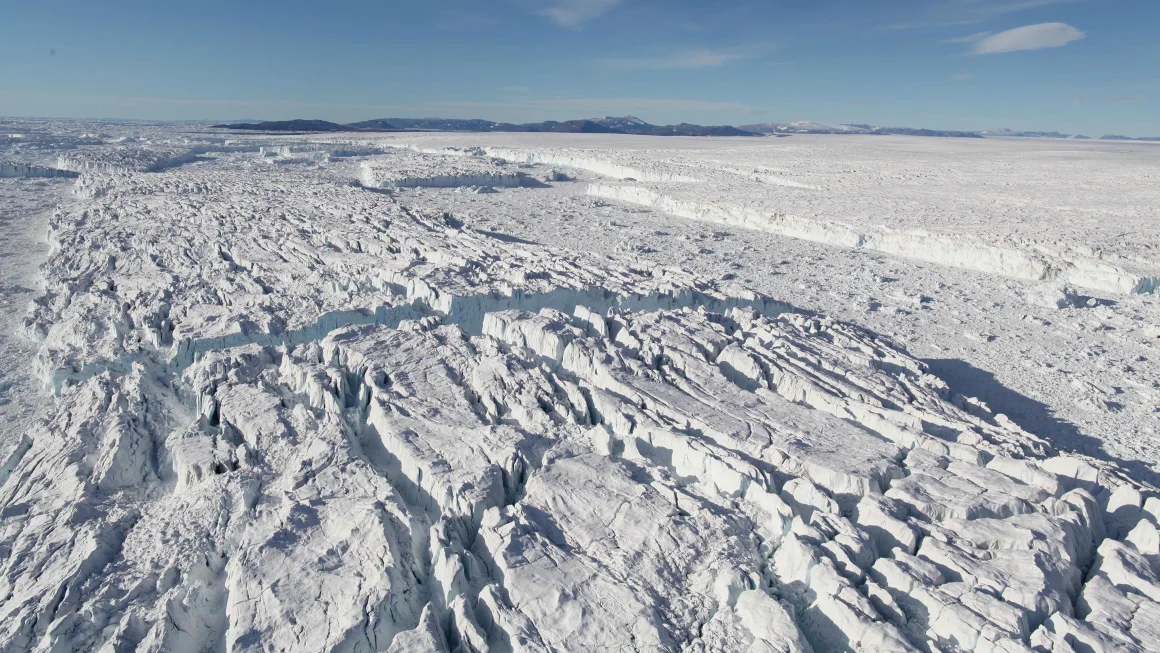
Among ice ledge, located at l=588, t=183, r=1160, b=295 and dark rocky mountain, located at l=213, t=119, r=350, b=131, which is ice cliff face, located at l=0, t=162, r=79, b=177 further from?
dark rocky mountain, located at l=213, t=119, r=350, b=131

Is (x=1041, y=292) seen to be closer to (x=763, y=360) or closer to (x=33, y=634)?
(x=763, y=360)

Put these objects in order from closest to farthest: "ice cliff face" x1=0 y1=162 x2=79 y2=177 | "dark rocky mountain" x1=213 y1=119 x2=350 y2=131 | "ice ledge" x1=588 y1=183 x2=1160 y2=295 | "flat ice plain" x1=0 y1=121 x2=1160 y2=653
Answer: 1. "flat ice plain" x1=0 y1=121 x2=1160 y2=653
2. "ice ledge" x1=588 y1=183 x2=1160 y2=295
3. "ice cliff face" x1=0 y1=162 x2=79 y2=177
4. "dark rocky mountain" x1=213 y1=119 x2=350 y2=131

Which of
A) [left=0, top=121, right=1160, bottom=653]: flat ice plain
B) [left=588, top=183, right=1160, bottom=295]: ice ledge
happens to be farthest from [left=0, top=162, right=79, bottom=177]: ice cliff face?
[left=588, top=183, right=1160, bottom=295]: ice ledge

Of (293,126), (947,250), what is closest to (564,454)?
(947,250)

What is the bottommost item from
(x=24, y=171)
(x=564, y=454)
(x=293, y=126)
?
(x=564, y=454)

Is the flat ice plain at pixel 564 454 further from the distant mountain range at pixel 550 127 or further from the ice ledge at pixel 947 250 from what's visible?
the distant mountain range at pixel 550 127

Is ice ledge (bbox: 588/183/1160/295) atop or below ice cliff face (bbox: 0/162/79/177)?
below

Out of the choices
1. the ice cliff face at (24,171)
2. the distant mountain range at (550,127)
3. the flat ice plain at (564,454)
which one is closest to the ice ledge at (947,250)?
the flat ice plain at (564,454)

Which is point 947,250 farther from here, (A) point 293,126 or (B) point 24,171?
(A) point 293,126
